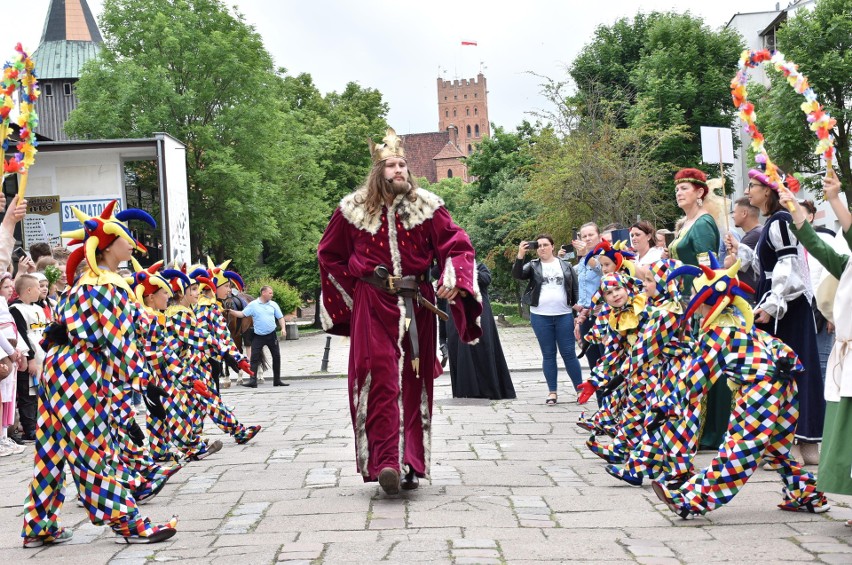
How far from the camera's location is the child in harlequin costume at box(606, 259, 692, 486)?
6.59 meters

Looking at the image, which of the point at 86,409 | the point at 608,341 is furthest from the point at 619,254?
the point at 86,409

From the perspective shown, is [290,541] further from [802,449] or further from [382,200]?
[802,449]

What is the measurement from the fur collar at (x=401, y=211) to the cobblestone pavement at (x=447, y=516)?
168 cm

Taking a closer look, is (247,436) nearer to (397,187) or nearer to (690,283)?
(397,187)

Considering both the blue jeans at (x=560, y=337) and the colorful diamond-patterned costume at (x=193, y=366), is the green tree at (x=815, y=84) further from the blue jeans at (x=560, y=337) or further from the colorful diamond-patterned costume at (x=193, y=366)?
the colorful diamond-patterned costume at (x=193, y=366)

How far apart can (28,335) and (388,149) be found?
17.9 ft

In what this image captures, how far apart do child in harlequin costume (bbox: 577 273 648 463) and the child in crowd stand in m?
5.83

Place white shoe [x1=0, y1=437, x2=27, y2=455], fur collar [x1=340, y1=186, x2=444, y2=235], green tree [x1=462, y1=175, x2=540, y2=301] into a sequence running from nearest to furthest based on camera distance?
fur collar [x1=340, y1=186, x2=444, y2=235]
white shoe [x1=0, y1=437, x2=27, y2=455]
green tree [x1=462, y1=175, x2=540, y2=301]

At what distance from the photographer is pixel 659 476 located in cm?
654

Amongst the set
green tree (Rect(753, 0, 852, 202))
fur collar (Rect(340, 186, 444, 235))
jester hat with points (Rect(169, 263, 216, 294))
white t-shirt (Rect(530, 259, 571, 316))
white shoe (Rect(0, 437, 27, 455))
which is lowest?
white shoe (Rect(0, 437, 27, 455))

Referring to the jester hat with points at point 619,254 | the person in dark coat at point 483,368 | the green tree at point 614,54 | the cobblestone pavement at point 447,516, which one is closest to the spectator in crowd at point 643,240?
the jester hat with points at point 619,254

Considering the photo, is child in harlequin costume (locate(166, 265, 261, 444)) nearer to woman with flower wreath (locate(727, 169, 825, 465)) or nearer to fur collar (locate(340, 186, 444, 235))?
fur collar (locate(340, 186, 444, 235))

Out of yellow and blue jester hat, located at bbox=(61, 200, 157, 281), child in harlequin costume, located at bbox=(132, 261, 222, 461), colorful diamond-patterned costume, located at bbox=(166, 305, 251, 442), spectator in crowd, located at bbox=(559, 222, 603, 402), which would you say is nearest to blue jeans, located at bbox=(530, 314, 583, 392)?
spectator in crowd, located at bbox=(559, 222, 603, 402)

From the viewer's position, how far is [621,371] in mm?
7926
